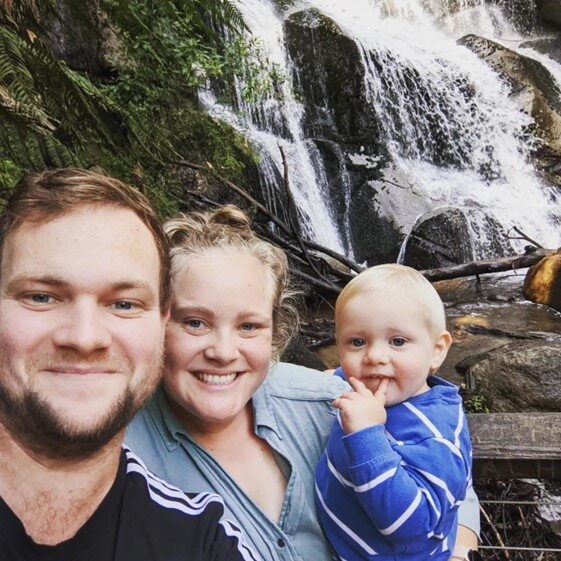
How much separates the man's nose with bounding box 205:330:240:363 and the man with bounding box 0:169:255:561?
0.18 meters

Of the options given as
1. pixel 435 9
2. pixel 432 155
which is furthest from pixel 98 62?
pixel 435 9

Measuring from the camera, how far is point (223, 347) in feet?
4.28

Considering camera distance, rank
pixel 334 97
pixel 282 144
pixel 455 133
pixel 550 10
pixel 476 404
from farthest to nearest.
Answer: pixel 550 10
pixel 455 133
pixel 334 97
pixel 282 144
pixel 476 404

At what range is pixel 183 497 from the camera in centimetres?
115

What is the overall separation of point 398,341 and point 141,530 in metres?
0.84

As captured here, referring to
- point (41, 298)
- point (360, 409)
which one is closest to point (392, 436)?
point (360, 409)

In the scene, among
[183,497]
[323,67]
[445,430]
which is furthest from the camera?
[323,67]

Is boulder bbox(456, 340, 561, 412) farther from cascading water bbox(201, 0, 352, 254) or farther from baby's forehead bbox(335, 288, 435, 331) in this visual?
cascading water bbox(201, 0, 352, 254)

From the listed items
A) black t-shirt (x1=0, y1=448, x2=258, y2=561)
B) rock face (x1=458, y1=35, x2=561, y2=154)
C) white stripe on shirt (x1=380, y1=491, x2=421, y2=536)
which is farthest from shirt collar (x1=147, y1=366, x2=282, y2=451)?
rock face (x1=458, y1=35, x2=561, y2=154)

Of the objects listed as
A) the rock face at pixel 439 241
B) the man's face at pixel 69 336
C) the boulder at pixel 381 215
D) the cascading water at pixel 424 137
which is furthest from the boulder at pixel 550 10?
the man's face at pixel 69 336

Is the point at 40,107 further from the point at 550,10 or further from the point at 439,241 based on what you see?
the point at 550,10

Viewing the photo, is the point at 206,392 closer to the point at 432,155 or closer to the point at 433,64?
the point at 432,155

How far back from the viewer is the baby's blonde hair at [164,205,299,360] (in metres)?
1.40

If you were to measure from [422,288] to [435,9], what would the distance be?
19472mm
